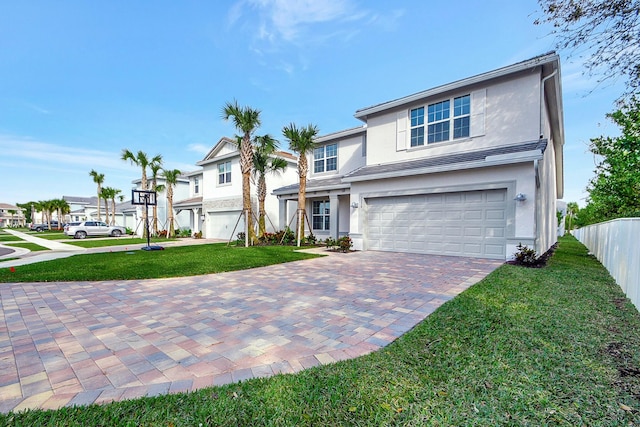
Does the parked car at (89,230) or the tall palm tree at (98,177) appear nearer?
the parked car at (89,230)

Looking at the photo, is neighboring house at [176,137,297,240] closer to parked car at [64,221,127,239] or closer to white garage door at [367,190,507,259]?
white garage door at [367,190,507,259]

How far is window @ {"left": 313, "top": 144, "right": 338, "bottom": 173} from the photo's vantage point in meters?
16.9

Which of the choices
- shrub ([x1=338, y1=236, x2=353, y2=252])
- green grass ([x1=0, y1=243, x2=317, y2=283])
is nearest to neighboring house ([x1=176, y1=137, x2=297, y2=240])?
shrub ([x1=338, y1=236, x2=353, y2=252])

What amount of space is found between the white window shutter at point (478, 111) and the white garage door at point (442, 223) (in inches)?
110

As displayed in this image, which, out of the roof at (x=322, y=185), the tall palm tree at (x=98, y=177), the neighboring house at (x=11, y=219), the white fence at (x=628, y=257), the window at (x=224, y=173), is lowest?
the neighboring house at (x=11, y=219)

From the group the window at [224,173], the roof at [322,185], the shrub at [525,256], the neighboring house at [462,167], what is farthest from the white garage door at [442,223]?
the window at [224,173]

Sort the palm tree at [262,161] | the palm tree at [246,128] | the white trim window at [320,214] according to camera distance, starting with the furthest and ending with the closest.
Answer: the white trim window at [320,214] < the palm tree at [262,161] < the palm tree at [246,128]

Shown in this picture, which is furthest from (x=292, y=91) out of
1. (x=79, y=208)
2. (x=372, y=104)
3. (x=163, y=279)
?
(x=79, y=208)

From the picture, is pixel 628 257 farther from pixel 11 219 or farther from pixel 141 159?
pixel 11 219

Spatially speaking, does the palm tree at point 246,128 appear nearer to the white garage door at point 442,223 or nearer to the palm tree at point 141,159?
the white garage door at point 442,223

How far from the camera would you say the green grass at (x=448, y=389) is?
78.7 inches

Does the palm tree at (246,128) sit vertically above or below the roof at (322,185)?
above

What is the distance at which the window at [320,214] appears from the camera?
16.8 m

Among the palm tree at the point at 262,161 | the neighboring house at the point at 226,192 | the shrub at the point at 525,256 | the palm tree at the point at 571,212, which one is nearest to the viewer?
the shrub at the point at 525,256
